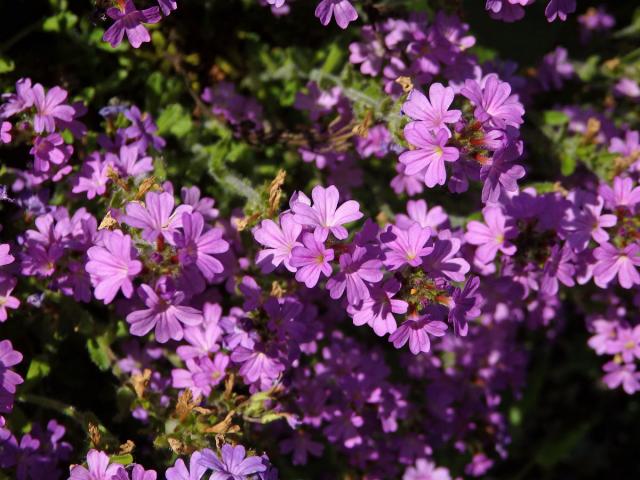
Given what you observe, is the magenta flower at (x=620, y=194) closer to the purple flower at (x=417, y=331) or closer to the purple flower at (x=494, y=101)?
the purple flower at (x=494, y=101)

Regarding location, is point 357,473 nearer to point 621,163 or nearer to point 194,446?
point 194,446

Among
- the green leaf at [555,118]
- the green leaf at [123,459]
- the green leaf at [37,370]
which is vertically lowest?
the green leaf at [37,370]

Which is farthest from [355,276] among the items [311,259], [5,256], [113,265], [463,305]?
[5,256]

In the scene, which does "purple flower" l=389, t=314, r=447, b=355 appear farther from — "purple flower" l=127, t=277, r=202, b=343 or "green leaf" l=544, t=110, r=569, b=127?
"green leaf" l=544, t=110, r=569, b=127

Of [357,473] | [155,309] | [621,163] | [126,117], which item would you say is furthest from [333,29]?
[357,473]

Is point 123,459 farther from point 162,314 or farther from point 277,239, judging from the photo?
point 277,239

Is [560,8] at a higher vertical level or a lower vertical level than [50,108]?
higher

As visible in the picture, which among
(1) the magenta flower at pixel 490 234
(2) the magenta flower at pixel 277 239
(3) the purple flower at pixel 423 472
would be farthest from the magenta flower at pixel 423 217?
(3) the purple flower at pixel 423 472
